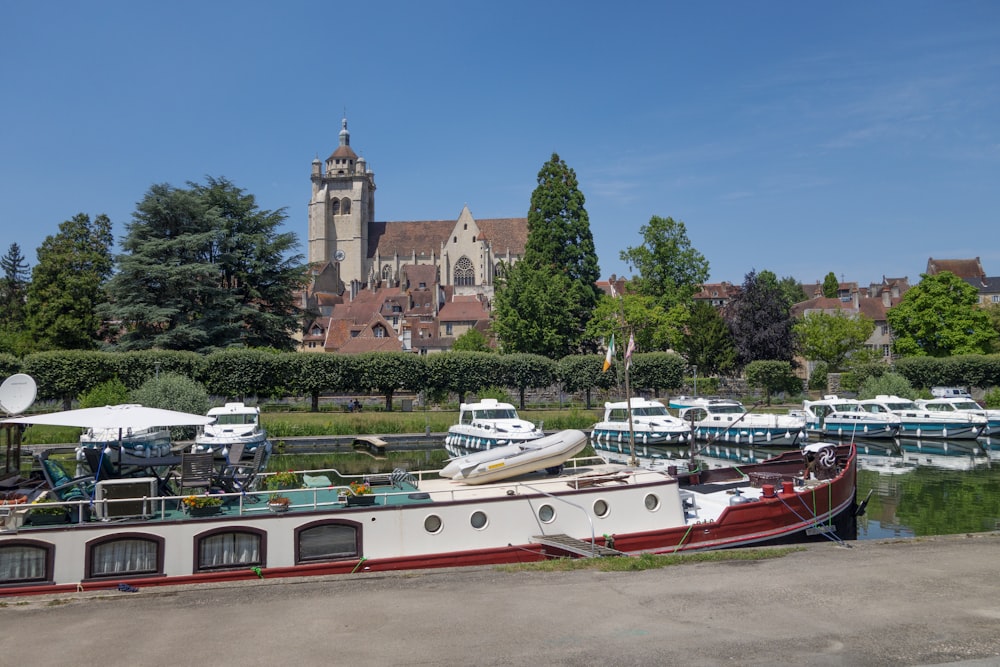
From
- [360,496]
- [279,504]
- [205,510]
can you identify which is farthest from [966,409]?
[205,510]

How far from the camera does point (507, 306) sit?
234ft

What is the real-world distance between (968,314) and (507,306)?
43.4m

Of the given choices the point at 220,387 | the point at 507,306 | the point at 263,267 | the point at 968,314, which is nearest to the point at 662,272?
the point at 507,306

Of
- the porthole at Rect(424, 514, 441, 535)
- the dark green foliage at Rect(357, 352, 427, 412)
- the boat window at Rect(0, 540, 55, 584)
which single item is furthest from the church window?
the boat window at Rect(0, 540, 55, 584)

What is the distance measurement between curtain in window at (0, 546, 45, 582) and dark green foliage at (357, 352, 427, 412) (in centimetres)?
4339

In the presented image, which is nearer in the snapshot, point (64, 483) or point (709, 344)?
point (64, 483)

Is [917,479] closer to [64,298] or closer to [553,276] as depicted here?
[553,276]

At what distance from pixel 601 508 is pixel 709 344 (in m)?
62.6

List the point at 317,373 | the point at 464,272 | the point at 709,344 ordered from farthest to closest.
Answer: the point at 464,272 < the point at 709,344 < the point at 317,373

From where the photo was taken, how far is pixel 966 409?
49.0 metres

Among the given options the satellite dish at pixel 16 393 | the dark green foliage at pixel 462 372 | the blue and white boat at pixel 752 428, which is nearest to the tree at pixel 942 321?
the blue and white boat at pixel 752 428

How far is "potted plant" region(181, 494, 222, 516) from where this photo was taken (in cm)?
1543

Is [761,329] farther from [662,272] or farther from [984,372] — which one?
[984,372]

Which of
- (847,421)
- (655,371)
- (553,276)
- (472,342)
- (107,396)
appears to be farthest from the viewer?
(472,342)
